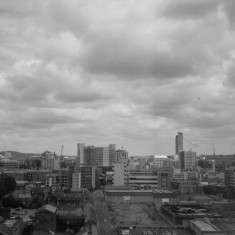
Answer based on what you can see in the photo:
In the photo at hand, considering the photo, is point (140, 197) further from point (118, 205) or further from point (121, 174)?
point (121, 174)

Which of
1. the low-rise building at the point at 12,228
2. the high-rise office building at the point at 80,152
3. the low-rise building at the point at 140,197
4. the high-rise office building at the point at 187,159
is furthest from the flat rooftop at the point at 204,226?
the high-rise office building at the point at 80,152

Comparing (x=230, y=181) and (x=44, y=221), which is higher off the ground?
(x=230, y=181)

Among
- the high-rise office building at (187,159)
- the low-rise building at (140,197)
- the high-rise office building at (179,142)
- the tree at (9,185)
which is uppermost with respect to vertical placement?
the high-rise office building at (179,142)

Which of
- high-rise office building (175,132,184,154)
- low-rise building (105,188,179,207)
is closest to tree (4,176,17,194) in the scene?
low-rise building (105,188,179,207)

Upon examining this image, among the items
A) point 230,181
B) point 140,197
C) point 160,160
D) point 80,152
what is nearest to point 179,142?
point 160,160

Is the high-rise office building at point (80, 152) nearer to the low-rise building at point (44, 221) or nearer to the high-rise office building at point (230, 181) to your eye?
the high-rise office building at point (230, 181)

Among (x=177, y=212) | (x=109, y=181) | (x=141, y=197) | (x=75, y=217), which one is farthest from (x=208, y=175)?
(x=75, y=217)

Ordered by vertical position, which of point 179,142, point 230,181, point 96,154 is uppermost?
point 179,142

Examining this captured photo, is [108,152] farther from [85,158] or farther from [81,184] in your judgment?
[81,184]
